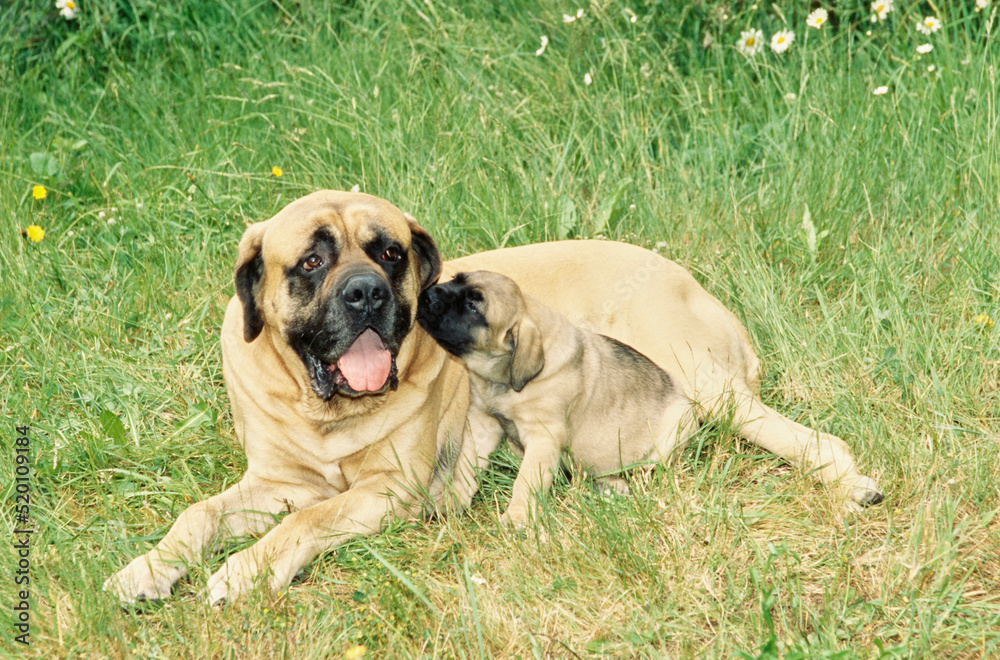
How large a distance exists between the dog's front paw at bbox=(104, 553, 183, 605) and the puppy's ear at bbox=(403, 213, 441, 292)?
1.35m

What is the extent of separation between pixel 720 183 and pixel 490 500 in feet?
7.58

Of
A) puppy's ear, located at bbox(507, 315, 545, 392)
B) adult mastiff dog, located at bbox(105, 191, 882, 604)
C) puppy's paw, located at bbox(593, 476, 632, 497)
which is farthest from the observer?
puppy's paw, located at bbox(593, 476, 632, 497)

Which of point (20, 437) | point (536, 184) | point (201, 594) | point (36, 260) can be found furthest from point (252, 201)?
point (201, 594)

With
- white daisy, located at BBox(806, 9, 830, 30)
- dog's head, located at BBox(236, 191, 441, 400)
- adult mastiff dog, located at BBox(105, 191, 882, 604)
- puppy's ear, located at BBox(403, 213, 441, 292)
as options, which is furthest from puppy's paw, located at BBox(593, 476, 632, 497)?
white daisy, located at BBox(806, 9, 830, 30)

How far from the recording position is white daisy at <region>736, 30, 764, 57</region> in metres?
5.36

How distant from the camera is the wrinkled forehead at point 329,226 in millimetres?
3346

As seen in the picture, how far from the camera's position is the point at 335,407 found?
3426 millimetres

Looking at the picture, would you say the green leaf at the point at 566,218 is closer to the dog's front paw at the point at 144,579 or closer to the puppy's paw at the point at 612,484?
the puppy's paw at the point at 612,484

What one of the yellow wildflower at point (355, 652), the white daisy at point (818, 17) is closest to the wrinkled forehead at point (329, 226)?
the yellow wildflower at point (355, 652)

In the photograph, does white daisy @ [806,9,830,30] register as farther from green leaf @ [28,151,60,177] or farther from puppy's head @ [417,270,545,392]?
green leaf @ [28,151,60,177]

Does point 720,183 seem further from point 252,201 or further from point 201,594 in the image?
point 201,594

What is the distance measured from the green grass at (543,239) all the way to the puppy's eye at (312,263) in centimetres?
91

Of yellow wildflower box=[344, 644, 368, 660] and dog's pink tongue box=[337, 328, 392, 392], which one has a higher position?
dog's pink tongue box=[337, 328, 392, 392]

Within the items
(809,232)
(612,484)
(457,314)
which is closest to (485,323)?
(457,314)
